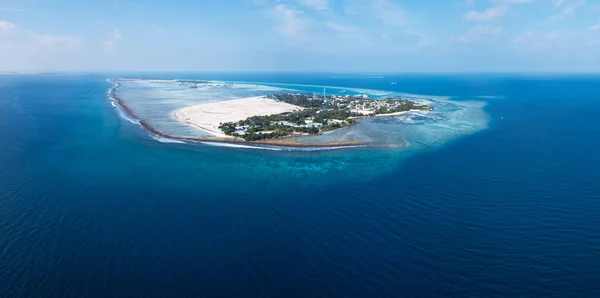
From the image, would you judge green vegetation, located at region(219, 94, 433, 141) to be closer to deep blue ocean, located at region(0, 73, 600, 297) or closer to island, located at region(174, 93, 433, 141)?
island, located at region(174, 93, 433, 141)

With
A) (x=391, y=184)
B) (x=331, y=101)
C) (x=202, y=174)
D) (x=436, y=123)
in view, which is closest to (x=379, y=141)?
(x=391, y=184)

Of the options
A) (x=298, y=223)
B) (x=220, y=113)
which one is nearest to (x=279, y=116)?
(x=220, y=113)

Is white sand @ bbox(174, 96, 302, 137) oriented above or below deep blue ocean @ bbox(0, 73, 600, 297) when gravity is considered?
above

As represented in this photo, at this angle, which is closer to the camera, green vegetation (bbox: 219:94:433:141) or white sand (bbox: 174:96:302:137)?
green vegetation (bbox: 219:94:433:141)

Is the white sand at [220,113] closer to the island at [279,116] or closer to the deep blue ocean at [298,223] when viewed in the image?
the island at [279,116]

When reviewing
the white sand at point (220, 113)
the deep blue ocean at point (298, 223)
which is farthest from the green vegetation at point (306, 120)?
the deep blue ocean at point (298, 223)

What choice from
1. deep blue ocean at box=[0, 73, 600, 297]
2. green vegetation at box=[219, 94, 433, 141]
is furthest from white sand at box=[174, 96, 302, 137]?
deep blue ocean at box=[0, 73, 600, 297]

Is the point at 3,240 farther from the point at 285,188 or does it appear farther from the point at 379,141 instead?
the point at 379,141

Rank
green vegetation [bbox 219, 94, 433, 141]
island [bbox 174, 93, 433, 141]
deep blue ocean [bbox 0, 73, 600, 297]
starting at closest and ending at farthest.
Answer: deep blue ocean [bbox 0, 73, 600, 297], green vegetation [bbox 219, 94, 433, 141], island [bbox 174, 93, 433, 141]
